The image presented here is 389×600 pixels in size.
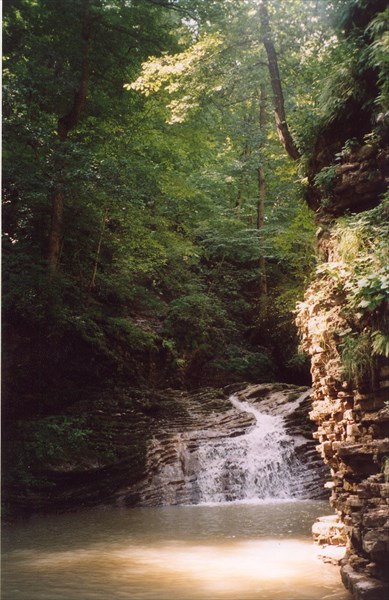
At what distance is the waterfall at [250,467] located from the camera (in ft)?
40.9

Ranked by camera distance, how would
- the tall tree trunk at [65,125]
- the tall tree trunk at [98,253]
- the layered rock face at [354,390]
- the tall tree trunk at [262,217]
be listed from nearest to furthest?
the layered rock face at [354,390] → the tall tree trunk at [65,125] → the tall tree trunk at [98,253] → the tall tree trunk at [262,217]

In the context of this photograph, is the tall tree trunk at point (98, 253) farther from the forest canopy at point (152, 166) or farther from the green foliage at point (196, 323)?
the green foliage at point (196, 323)

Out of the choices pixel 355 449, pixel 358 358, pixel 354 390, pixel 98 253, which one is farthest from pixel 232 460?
pixel 358 358

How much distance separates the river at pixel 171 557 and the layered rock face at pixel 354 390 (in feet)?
1.74

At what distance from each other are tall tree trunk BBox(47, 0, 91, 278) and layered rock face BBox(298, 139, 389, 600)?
7381 mm

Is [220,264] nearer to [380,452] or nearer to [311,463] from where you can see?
[311,463]

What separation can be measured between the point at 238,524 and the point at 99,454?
401 centimetres

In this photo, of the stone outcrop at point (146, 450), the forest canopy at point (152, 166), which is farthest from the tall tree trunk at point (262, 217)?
the stone outcrop at point (146, 450)

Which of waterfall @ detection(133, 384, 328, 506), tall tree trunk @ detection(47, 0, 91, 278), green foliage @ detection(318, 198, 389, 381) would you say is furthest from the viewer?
tall tree trunk @ detection(47, 0, 91, 278)

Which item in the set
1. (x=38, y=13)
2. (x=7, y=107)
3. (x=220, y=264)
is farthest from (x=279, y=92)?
(x=220, y=264)

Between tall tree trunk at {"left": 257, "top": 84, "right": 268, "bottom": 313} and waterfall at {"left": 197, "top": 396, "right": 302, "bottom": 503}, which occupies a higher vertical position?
tall tree trunk at {"left": 257, "top": 84, "right": 268, "bottom": 313}

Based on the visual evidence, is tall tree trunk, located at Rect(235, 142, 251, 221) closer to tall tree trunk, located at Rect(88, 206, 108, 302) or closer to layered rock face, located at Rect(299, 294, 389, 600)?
tall tree trunk, located at Rect(88, 206, 108, 302)

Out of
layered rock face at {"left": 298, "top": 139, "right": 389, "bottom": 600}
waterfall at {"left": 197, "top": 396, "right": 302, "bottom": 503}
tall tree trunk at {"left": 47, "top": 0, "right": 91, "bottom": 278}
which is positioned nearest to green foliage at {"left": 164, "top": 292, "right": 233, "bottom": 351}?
tall tree trunk at {"left": 47, "top": 0, "right": 91, "bottom": 278}

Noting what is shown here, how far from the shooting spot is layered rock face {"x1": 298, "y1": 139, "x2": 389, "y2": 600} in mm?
5602
